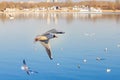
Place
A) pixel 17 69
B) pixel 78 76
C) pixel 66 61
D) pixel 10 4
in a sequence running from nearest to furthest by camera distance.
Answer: pixel 78 76, pixel 17 69, pixel 66 61, pixel 10 4

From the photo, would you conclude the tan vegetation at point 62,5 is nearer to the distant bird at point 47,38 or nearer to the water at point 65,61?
the water at point 65,61

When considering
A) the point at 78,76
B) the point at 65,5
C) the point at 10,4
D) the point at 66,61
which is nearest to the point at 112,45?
the point at 66,61

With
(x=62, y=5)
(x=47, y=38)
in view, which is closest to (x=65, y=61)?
(x=47, y=38)

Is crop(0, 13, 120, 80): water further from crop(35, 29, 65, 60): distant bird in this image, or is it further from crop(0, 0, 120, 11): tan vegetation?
crop(0, 0, 120, 11): tan vegetation

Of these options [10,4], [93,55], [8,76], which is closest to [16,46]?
[93,55]

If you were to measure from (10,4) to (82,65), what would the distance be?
46.3 meters

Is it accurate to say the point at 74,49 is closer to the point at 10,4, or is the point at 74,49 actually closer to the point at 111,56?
the point at 111,56

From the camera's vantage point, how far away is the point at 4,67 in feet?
30.4

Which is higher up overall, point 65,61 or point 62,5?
point 65,61

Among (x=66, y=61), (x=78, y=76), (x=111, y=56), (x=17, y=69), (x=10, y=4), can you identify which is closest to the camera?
(x=78, y=76)

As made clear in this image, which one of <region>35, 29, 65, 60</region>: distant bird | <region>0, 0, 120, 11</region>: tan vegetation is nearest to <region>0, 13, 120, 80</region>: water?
<region>35, 29, 65, 60</region>: distant bird

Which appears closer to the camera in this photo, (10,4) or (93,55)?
(93,55)

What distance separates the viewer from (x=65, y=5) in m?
59.6

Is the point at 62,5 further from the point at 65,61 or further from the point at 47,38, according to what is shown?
the point at 47,38
